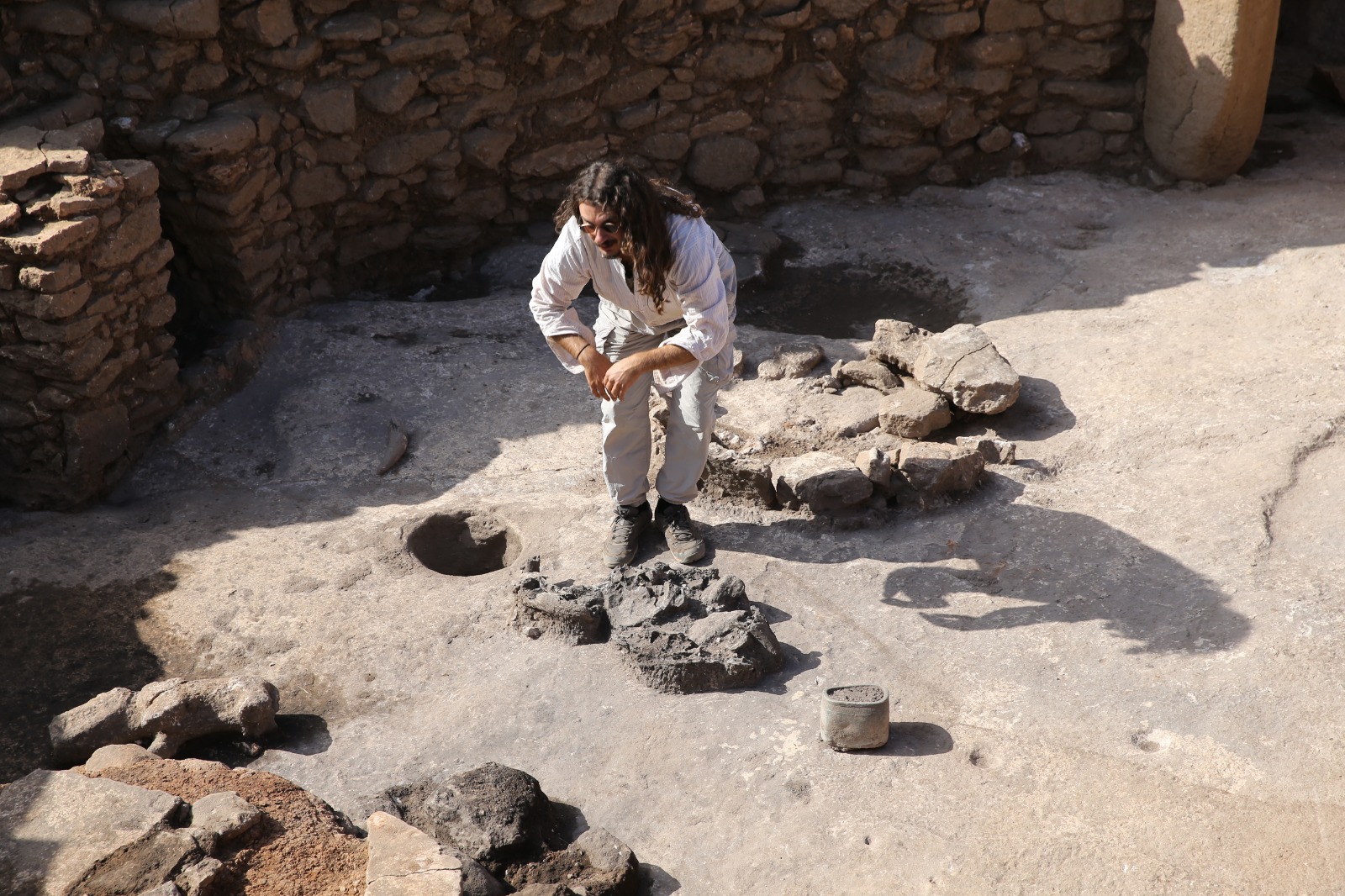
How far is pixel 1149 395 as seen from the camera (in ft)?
16.1

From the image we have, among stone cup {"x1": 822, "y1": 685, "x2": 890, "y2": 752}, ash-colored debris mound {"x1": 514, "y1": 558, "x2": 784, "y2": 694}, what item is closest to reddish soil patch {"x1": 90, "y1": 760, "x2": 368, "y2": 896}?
ash-colored debris mound {"x1": 514, "y1": 558, "x2": 784, "y2": 694}

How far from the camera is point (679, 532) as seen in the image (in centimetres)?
441

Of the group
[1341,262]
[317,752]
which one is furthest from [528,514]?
[1341,262]

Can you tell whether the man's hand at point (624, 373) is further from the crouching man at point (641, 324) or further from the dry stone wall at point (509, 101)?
the dry stone wall at point (509, 101)

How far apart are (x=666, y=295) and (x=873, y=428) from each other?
1.56 m

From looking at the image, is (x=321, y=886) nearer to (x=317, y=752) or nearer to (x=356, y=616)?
(x=317, y=752)

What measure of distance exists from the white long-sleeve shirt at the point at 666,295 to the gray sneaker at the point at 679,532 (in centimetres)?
59

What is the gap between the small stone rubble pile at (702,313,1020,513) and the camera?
4.49 metres

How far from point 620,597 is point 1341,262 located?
13.6ft

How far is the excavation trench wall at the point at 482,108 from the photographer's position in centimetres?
539

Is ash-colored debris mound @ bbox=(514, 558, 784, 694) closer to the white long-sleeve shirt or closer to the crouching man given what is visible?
the crouching man

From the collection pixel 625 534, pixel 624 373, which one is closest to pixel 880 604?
pixel 625 534

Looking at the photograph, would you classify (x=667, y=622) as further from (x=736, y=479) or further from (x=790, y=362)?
(x=790, y=362)

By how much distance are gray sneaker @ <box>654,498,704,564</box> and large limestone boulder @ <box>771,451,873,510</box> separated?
41 centimetres
